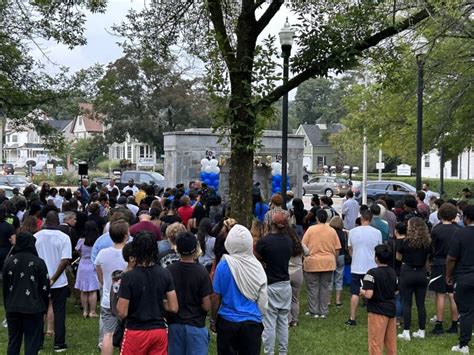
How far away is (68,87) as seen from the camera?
15203mm

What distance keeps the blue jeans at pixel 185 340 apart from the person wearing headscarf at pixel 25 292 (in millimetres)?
1927

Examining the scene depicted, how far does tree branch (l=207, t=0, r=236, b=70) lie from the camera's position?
8906mm

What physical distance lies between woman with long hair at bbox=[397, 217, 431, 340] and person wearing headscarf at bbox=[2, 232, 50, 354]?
4996 millimetres

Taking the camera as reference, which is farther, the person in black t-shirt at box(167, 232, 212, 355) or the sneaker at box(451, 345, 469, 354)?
the sneaker at box(451, 345, 469, 354)

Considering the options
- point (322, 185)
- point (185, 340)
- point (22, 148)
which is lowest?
point (185, 340)

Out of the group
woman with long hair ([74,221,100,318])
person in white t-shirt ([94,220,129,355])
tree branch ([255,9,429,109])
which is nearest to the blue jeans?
person in white t-shirt ([94,220,129,355])

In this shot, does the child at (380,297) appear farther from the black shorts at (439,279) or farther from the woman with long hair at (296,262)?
the black shorts at (439,279)

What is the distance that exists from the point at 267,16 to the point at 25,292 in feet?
16.4

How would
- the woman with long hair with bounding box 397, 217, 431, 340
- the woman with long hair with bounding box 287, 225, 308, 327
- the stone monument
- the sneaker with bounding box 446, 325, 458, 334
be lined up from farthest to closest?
1. the stone monument
2. the sneaker with bounding box 446, 325, 458, 334
3. the woman with long hair with bounding box 397, 217, 431, 340
4. the woman with long hair with bounding box 287, 225, 308, 327

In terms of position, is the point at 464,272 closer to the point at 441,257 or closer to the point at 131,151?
the point at 441,257

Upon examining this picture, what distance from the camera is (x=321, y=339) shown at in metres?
9.54

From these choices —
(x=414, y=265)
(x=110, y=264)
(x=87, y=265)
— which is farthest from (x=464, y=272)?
(x=87, y=265)

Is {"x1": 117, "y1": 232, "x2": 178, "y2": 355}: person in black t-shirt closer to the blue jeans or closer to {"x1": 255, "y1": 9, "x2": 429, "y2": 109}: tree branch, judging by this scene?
the blue jeans

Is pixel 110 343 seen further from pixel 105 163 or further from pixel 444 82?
pixel 105 163
